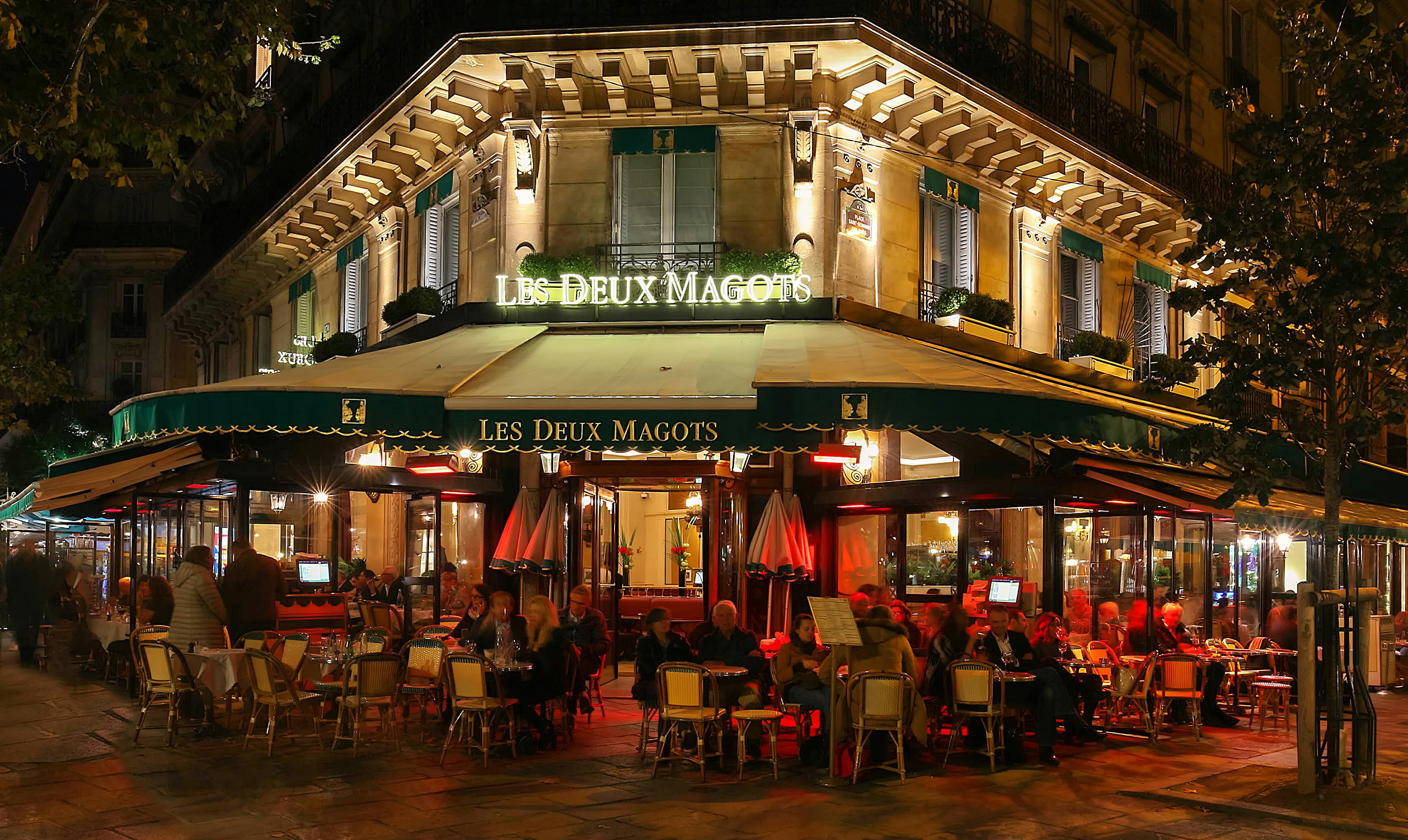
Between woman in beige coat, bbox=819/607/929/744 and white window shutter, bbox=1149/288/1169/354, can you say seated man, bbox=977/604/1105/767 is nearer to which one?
woman in beige coat, bbox=819/607/929/744

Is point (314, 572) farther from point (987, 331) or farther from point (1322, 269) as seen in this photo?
point (1322, 269)

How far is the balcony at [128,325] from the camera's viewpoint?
39.1m

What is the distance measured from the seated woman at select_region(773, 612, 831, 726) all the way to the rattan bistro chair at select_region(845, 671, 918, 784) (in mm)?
387

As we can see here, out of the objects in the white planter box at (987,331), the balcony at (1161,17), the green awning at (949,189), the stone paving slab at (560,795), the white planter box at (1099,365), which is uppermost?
the balcony at (1161,17)

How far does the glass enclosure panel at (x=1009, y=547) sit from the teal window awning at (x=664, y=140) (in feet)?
17.3

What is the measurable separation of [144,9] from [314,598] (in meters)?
8.18

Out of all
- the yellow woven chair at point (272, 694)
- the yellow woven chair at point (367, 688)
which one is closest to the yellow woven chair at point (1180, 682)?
the yellow woven chair at point (367, 688)

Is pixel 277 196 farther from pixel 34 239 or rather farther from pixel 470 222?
pixel 34 239

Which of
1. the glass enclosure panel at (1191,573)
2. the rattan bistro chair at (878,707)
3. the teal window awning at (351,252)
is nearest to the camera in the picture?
the rattan bistro chair at (878,707)

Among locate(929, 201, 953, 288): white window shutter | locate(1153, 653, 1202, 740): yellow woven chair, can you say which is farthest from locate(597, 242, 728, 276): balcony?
locate(1153, 653, 1202, 740): yellow woven chair

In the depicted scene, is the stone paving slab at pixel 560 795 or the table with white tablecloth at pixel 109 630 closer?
the stone paving slab at pixel 560 795

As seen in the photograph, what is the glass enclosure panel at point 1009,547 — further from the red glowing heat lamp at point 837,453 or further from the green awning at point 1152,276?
the green awning at point 1152,276

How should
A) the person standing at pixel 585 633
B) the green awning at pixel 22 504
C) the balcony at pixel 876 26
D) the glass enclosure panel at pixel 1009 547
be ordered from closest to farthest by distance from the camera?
the person standing at pixel 585 633
the balcony at pixel 876 26
the glass enclosure panel at pixel 1009 547
the green awning at pixel 22 504

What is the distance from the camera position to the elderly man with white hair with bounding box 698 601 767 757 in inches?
406
